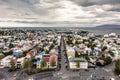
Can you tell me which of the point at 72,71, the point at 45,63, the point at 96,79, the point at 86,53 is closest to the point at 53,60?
the point at 45,63

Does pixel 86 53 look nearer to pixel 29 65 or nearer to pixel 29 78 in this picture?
pixel 29 65

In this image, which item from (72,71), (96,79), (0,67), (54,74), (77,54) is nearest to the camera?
(96,79)

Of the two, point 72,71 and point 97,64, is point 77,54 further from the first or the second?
point 72,71

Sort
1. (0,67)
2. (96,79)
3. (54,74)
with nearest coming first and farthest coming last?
1. (96,79)
2. (54,74)
3. (0,67)

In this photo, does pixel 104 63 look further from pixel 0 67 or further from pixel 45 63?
pixel 0 67

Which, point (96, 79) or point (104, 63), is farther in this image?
point (104, 63)

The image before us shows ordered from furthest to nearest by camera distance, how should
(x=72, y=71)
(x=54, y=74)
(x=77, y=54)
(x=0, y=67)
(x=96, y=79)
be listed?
(x=77, y=54) → (x=0, y=67) → (x=72, y=71) → (x=54, y=74) → (x=96, y=79)

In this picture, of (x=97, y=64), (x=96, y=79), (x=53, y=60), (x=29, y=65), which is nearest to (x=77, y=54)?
(x=97, y=64)

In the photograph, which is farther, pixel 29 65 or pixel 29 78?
pixel 29 65
